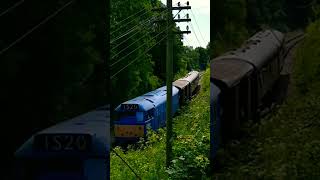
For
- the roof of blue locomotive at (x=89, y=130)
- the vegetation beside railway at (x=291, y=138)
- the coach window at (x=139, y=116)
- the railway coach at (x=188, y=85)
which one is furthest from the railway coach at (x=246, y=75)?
the coach window at (x=139, y=116)

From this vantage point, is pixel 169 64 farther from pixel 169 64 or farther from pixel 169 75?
pixel 169 75

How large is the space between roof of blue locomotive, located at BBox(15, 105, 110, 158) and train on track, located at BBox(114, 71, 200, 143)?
259 mm

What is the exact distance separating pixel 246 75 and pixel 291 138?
0.57 meters

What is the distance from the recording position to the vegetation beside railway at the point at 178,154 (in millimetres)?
3768

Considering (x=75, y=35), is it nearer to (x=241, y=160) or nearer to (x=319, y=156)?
(x=241, y=160)

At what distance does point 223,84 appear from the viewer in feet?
12.0

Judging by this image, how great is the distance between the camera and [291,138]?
11.7 feet

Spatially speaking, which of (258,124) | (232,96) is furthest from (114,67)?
(258,124)

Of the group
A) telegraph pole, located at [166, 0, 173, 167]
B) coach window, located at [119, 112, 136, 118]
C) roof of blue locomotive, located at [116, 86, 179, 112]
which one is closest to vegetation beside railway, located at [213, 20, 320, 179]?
telegraph pole, located at [166, 0, 173, 167]

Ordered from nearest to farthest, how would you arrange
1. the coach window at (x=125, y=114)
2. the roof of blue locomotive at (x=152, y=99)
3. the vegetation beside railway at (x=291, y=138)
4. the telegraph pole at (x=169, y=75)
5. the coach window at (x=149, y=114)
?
the vegetation beside railway at (x=291, y=138), the telegraph pole at (x=169, y=75), the roof of blue locomotive at (x=152, y=99), the coach window at (x=125, y=114), the coach window at (x=149, y=114)

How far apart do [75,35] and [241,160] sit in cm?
154

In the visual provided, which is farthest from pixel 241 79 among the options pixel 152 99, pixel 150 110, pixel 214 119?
pixel 150 110

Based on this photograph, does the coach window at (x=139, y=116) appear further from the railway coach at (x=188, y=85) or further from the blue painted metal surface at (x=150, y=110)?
the railway coach at (x=188, y=85)

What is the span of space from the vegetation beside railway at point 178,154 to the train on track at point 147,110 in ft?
0.50
